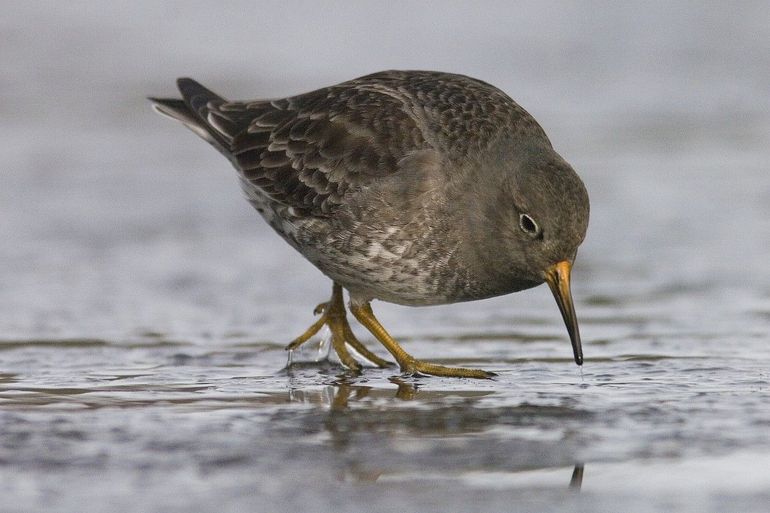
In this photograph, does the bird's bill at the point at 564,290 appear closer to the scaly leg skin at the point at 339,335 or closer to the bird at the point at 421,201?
the bird at the point at 421,201

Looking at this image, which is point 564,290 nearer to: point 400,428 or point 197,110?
point 400,428

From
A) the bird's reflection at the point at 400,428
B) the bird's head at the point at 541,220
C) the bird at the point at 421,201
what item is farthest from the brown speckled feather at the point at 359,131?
the bird's reflection at the point at 400,428

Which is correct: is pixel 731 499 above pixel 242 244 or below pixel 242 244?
below

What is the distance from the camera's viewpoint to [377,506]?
472 cm

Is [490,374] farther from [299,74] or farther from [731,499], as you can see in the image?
[299,74]

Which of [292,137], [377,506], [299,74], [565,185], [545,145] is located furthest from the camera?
[299,74]

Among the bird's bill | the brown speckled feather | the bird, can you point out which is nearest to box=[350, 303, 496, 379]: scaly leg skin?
the bird

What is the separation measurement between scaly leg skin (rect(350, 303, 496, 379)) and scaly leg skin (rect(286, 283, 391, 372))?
19 centimetres

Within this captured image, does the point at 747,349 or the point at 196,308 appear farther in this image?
the point at 196,308

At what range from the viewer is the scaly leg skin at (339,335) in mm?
7875

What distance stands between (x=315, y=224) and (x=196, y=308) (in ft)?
5.05

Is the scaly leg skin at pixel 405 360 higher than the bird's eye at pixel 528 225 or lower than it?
lower

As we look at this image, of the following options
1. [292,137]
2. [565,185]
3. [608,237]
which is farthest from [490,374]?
[608,237]

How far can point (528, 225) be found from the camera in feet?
22.9
